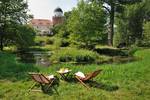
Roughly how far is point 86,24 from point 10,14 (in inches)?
401

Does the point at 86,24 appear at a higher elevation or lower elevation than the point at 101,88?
higher

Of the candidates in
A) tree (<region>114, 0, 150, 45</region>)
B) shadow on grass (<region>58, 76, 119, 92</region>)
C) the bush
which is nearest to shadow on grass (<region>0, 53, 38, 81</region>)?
shadow on grass (<region>58, 76, 119, 92</region>)

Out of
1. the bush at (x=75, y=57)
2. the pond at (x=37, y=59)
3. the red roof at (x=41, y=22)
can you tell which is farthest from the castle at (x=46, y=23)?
the bush at (x=75, y=57)

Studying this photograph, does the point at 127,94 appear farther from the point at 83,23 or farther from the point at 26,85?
the point at 83,23

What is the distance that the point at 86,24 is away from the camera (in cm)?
4422

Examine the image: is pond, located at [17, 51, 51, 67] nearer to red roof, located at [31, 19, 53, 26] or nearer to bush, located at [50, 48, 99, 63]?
bush, located at [50, 48, 99, 63]

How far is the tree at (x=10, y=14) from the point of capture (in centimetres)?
4391

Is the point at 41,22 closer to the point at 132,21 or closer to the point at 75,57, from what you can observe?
the point at 132,21

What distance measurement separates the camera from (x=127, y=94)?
13.9 metres

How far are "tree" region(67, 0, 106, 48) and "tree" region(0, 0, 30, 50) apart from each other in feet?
22.6

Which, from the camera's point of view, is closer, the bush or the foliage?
the bush

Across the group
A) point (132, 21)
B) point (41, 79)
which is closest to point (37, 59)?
point (41, 79)

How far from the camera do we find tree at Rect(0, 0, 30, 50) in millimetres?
43906

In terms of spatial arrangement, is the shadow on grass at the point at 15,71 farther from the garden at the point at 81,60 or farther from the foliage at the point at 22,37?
the foliage at the point at 22,37
